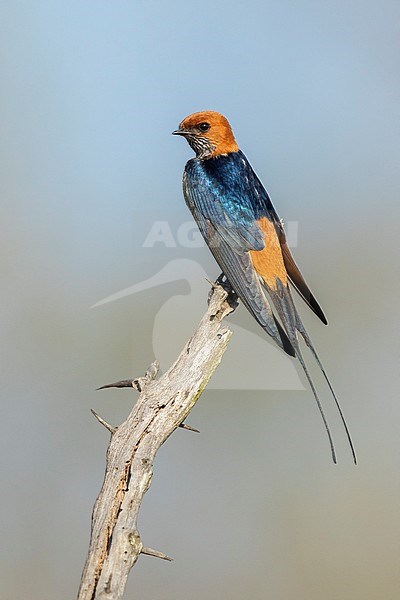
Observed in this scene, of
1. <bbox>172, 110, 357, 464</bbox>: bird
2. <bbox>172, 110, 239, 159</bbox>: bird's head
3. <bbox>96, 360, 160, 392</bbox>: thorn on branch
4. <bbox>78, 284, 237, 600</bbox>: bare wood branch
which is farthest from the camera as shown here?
<bbox>172, 110, 239, 159</bbox>: bird's head

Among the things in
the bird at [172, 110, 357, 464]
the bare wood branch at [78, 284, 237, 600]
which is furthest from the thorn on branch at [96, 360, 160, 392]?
the bird at [172, 110, 357, 464]

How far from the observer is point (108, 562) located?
1553 mm

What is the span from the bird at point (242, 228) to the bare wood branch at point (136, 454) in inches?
7.8

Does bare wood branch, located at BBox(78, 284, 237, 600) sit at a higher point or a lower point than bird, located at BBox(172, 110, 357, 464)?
lower

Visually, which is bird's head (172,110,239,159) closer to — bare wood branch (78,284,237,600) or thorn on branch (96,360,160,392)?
bare wood branch (78,284,237,600)

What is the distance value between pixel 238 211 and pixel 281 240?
0.16 m

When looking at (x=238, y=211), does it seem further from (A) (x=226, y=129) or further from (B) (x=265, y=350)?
(B) (x=265, y=350)

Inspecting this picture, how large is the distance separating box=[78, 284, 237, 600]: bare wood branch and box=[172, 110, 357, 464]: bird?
20 cm

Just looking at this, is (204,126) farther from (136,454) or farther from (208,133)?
(136,454)

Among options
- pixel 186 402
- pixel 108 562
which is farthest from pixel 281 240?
pixel 108 562

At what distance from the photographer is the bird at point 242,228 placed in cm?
210

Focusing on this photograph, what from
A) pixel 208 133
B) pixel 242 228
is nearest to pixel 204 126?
pixel 208 133

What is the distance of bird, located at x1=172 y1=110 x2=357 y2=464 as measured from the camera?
2096 millimetres

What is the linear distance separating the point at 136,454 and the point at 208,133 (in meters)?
1.13
